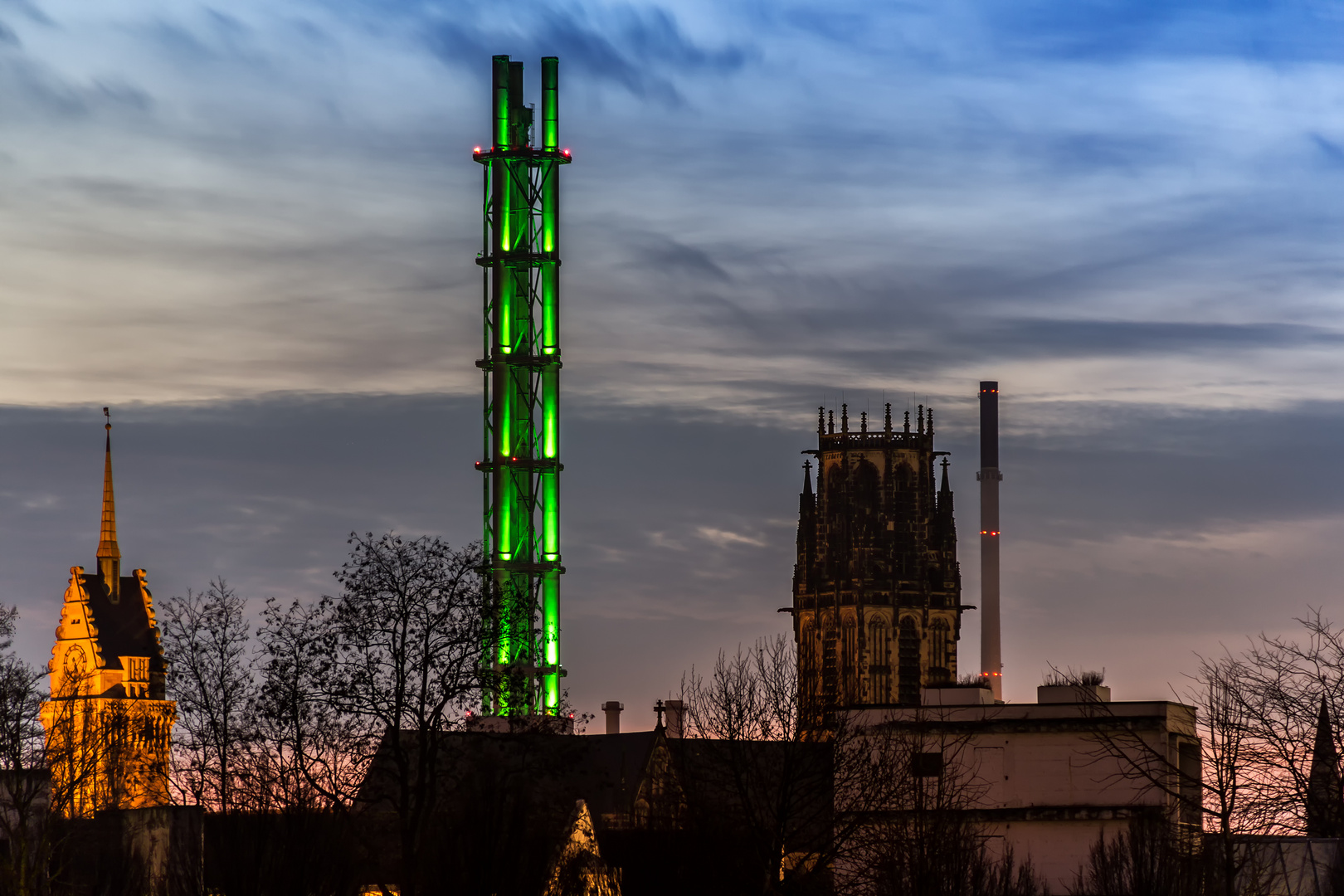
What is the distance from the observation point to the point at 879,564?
162 m

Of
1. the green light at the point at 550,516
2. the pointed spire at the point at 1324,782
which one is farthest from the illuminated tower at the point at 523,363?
the pointed spire at the point at 1324,782

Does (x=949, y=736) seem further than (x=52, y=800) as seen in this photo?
Yes

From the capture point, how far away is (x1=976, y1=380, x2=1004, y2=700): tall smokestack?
147375 mm

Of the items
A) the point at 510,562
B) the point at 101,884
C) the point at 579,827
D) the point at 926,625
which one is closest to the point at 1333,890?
the point at 579,827

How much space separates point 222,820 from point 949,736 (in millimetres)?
36447

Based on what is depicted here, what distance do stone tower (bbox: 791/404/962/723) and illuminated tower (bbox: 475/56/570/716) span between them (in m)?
49.3

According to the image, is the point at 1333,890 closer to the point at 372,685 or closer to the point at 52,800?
the point at 372,685

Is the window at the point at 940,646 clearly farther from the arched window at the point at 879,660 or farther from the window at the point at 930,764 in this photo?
the window at the point at 930,764

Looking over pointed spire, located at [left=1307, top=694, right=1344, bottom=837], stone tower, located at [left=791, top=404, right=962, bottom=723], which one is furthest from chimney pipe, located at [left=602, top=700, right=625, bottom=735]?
pointed spire, located at [left=1307, top=694, right=1344, bottom=837]

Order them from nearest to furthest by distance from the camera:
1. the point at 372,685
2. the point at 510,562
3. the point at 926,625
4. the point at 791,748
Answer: the point at 372,685, the point at 791,748, the point at 510,562, the point at 926,625

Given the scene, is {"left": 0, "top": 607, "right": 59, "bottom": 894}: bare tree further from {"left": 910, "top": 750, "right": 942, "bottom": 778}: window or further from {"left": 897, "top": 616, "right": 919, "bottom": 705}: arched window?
{"left": 897, "top": 616, "right": 919, "bottom": 705}: arched window

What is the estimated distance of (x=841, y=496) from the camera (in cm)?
16538

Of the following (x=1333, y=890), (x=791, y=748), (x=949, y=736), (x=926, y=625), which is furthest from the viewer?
(x=926, y=625)

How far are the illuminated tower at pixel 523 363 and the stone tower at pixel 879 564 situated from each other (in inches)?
1943
